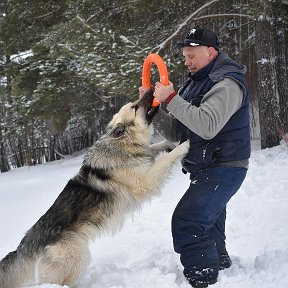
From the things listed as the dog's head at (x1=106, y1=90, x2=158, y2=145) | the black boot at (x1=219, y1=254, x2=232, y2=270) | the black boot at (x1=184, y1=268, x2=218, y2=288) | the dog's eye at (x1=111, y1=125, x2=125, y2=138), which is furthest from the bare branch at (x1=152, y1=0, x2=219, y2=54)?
the black boot at (x1=184, y1=268, x2=218, y2=288)

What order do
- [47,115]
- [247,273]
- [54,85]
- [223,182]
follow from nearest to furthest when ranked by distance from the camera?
[223,182]
[247,273]
[54,85]
[47,115]

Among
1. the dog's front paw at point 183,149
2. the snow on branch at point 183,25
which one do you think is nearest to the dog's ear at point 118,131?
the dog's front paw at point 183,149

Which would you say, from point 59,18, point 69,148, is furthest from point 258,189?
point 69,148

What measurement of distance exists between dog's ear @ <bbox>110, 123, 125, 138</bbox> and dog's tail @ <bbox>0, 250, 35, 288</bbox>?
55.7 inches

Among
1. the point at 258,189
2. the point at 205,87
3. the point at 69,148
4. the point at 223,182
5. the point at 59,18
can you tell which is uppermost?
the point at 59,18

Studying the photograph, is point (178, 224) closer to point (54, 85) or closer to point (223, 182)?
point (223, 182)

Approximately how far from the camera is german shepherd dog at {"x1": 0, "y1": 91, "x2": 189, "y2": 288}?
369 cm

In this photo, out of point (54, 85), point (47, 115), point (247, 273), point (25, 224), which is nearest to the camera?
point (247, 273)

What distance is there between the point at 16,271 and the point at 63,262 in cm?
45

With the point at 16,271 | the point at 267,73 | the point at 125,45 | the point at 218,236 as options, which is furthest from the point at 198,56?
the point at 267,73

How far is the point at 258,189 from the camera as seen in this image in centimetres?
717

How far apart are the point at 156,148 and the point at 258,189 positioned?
3400 mm

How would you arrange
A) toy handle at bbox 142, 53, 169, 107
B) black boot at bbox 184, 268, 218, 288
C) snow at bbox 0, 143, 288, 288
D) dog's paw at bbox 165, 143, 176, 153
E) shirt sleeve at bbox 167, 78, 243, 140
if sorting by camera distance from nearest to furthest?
shirt sleeve at bbox 167, 78, 243, 140, black boot at bbox 184, 268, 218, 288, toy handle at bbox 142, 53, 169, 107, snow at bbox 0, 143, 288, 288, dog's paw at bbox 165, 143, 176, 153

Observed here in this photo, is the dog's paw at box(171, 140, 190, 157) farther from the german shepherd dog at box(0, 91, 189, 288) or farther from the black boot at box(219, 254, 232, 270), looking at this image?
the black boot at box(219, 254, 232, 270)
